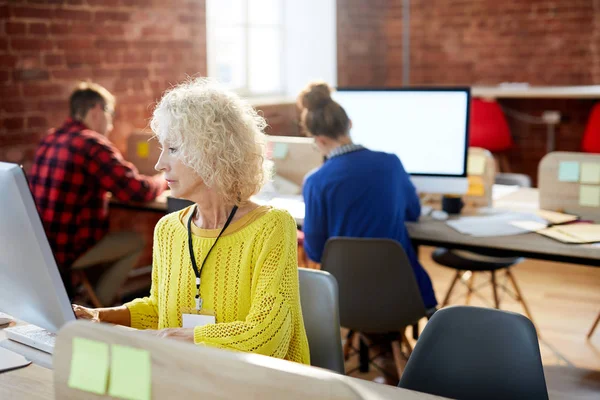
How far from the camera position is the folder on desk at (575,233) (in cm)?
268

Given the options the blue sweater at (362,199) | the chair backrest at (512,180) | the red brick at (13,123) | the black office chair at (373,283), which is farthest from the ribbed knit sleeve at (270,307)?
the chair backrest at (512,180)

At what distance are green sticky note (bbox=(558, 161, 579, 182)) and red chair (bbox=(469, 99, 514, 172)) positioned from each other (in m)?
2.68

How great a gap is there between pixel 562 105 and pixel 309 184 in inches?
155

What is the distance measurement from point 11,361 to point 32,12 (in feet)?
9.07

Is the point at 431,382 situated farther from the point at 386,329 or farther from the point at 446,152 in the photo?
the point at 446,152

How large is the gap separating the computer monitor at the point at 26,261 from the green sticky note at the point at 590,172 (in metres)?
2.24

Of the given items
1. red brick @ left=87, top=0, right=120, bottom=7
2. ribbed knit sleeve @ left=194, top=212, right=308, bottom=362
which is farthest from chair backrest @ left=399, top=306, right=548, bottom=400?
red brick @ left=87, top=0, right=120, bottom=7

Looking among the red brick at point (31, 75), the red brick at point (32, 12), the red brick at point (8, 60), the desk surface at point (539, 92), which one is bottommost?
the desk surface at point (539, 92)

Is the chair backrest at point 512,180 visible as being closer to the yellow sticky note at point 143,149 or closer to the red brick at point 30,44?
the yellow sticky note at point 143,149

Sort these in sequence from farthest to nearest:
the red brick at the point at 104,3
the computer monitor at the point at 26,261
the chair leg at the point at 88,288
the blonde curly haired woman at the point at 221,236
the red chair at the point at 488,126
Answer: the red chair at the point at 488,126
the red brick at the point at 104,3
the chair leg at the point at 88,288
the blonde curly haired woman at the point at 221,236
the computer monitor at the point at 26,261

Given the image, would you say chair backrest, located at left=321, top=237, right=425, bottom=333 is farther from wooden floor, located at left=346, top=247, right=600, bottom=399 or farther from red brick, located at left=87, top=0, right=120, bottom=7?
red brick, located at left=87, top=0, right=120, bottom=7

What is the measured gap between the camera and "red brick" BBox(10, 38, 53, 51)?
A: 3811 mm

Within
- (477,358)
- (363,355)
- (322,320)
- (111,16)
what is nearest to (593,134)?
(363,355)

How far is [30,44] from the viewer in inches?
153
